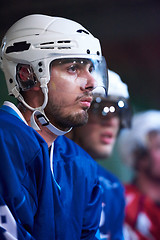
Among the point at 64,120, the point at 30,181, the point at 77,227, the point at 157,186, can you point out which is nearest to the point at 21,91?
the point at 64,120

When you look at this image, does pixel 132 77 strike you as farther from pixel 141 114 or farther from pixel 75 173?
pixel 75 173

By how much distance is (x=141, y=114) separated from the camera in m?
2.55

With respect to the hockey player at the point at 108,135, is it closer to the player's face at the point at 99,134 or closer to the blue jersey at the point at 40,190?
the player's face at the point at 99,134

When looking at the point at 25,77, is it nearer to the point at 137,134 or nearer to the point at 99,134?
the point at 99,134

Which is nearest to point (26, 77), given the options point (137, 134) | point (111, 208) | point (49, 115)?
point (49, 115)

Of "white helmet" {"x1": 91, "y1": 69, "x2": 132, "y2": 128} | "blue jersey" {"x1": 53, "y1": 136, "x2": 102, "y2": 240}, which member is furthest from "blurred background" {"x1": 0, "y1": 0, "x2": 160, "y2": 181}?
"blue jersey" {"x1": 53, "y1": 136, "x2": 102, "y2": 240}

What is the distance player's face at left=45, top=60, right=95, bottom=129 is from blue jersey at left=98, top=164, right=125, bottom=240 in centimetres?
81

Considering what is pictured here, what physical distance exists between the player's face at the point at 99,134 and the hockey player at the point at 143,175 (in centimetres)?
57

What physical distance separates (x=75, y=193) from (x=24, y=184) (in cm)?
21

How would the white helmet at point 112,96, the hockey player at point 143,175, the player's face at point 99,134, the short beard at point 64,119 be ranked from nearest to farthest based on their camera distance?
the short beard at point 64,119, the white helmet at point 112,96, the player's face at point 99,134, the hockey player at point 143,175

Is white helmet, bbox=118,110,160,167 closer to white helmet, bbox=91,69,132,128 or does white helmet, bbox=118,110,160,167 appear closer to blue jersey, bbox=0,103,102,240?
white helmet, bbox=91,69,132,128

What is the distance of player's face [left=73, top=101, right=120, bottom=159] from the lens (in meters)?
1.62

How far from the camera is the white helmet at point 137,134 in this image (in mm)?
2436

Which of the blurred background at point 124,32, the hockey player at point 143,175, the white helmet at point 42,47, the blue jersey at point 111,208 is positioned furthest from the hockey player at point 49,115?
the hockey player at point 143,175
